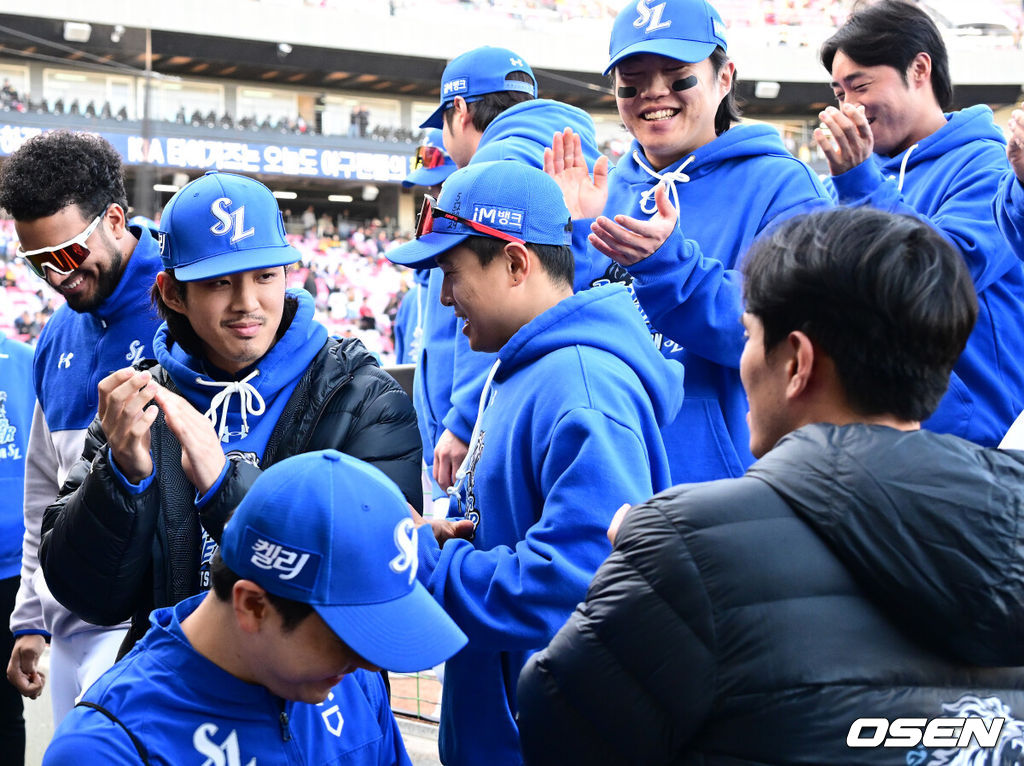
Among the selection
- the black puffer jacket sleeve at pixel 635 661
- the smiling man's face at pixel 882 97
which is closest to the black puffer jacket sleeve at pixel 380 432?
the black puffer jacket sleeve at pixel 635 661

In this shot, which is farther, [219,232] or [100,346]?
[100,346]

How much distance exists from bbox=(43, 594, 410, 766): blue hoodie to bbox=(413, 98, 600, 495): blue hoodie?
44.8 inches

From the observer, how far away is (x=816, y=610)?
1.15 metres

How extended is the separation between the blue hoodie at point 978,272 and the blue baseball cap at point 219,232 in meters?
1.29

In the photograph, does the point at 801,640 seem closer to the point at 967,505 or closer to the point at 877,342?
the point at 967,505

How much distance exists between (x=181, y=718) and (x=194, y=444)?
1.56ft

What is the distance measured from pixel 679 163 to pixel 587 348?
86 centimetres

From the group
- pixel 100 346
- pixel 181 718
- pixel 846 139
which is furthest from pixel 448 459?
pixel 846 139

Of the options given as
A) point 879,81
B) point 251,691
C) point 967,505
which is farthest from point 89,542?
point 879,81

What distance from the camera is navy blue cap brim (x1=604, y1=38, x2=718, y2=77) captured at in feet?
8.34

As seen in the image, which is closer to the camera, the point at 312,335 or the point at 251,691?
the point at 251,691

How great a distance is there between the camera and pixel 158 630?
5.59 ft

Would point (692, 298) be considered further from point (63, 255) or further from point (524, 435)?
point (63, 255)

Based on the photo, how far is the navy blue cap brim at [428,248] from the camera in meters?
2.06
